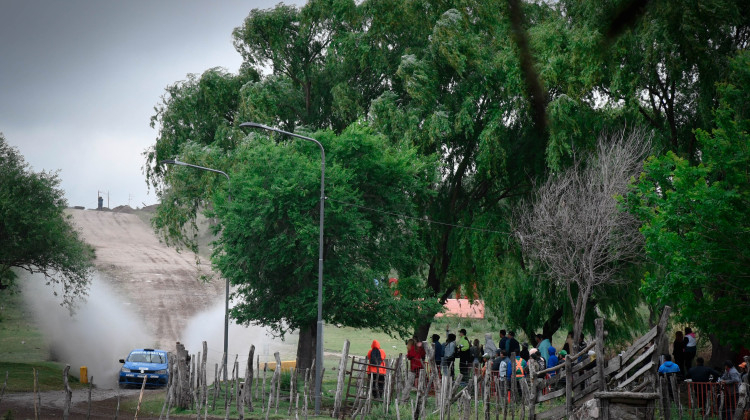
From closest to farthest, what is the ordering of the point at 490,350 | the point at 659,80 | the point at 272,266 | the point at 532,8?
1. the point at 490,350
2. the point at 659,80
3. the point at 272,266
4. the point at 532,8

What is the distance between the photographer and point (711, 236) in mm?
22641

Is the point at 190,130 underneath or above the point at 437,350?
above

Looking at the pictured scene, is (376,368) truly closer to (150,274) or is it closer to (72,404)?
(72,404)

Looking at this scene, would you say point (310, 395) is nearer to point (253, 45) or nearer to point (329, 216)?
point (329, 216)

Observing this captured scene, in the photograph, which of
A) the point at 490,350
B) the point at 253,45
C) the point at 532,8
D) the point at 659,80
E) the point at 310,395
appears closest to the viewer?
the point at 490,350

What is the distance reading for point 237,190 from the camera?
34.1m

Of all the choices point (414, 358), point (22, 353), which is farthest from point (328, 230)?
point (22, 353)

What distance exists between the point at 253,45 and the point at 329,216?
1263cm

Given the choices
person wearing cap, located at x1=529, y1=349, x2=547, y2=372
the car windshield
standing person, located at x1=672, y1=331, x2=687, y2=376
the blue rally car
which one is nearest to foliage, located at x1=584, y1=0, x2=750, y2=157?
standing person, located at x1=672, y1=331, x2=687, y2=376

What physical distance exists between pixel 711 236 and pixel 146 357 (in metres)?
25.3

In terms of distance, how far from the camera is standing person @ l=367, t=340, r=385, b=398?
83.4 ft

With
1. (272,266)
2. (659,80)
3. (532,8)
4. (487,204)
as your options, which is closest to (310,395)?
(272,266)

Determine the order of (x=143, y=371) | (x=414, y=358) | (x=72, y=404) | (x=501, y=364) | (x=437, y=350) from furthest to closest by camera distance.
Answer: (x=143, y=371) → (x=72, y=404) → (x=437, y=350) → (x=414, y=358) → (x=501, y=364)

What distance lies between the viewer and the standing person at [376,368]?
2541 centimetres
